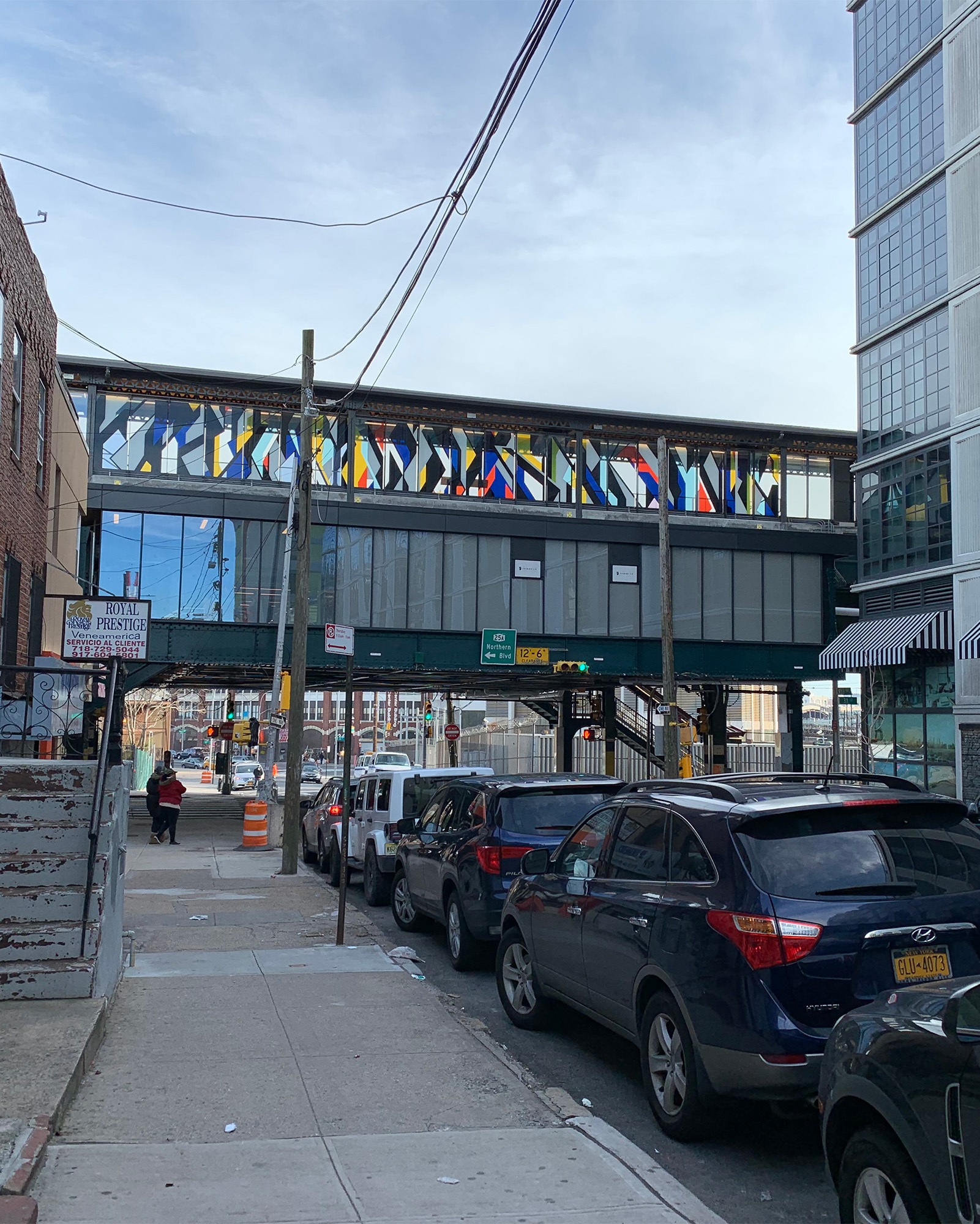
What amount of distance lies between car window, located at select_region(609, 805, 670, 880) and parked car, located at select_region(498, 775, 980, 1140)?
1 cm

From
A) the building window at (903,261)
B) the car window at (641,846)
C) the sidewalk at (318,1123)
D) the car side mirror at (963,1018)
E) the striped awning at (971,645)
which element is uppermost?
the building window at (903,261)

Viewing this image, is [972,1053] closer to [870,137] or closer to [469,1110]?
[469,1110]

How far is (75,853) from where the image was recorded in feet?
28.9

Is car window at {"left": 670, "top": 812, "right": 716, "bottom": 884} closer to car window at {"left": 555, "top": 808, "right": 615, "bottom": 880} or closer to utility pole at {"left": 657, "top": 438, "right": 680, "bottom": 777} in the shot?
car window at {"left": 555, "top": 808, "right": 615, "bottom": 880}

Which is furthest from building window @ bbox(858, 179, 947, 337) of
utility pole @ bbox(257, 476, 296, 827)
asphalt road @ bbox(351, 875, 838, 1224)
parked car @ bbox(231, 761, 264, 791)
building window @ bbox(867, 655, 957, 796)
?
parked car @ bbox(231, 761, 264, 791)

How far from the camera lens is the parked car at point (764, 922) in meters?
5.32

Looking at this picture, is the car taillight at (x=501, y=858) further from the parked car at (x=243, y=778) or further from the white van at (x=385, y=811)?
the parked car at (x=243, y=778)

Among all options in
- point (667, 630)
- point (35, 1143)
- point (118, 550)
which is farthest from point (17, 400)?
point (118, 550)

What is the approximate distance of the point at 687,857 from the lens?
244 inches

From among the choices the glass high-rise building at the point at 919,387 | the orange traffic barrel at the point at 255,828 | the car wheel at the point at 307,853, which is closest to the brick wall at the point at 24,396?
the car wheel at the point at 307,853

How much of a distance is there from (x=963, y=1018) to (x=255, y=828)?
22485 millimetres

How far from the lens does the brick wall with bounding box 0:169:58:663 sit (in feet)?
48.2

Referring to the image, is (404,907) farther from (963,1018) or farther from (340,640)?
(963,1018)

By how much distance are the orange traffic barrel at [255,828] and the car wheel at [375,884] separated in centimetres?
950
